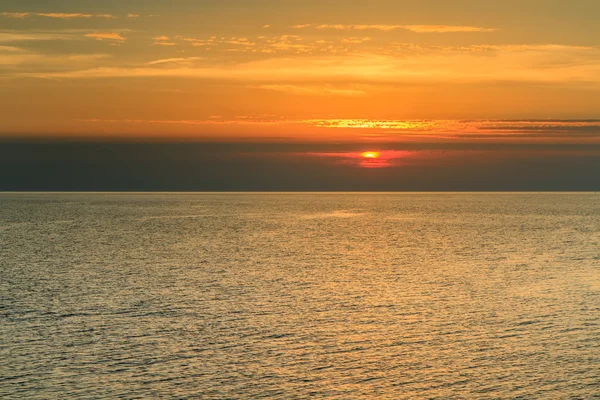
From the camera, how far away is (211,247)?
130875 millimetres

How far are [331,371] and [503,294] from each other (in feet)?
116

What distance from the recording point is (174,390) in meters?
38.2

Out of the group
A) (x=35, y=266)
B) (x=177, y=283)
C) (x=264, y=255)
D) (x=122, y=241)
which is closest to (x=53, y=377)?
(x=177, y=283)

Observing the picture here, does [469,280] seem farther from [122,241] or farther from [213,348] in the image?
[122,241]

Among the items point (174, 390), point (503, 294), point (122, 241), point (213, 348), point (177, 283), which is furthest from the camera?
point (122, 241)

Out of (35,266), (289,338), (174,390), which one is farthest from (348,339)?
(35,266)

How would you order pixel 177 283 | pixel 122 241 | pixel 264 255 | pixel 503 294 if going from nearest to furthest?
1. pixel 503 294
2. pixel 177 283
3. pixel 264 255
4. pixel 122 241

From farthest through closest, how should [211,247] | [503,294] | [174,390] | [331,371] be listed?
[211,247]
[503,294]
[331,371]
[174,390]

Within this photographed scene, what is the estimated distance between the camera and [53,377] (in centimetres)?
4009

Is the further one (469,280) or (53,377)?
(469,280)

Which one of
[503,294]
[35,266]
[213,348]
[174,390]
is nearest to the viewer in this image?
[174,390]

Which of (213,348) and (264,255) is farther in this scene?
(264,255)

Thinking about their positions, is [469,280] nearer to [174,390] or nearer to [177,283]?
[177,283]

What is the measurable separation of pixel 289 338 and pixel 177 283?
32553mm
